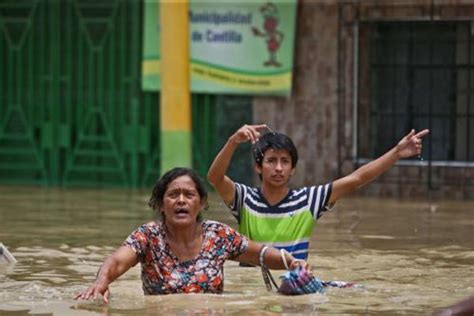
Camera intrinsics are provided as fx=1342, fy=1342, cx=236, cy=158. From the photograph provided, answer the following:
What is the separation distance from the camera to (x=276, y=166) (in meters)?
8.60

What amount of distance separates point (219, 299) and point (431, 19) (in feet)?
31.9

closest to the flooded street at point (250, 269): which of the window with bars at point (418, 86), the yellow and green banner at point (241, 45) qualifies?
the window with bars at point (418, 86)

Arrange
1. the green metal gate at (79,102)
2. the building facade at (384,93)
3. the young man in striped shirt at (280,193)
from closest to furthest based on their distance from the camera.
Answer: the young man in striped shirt at (280,193) → the building facade at (384,93) → the green metal gate at (79,102)

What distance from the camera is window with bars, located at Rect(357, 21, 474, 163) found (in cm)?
1730

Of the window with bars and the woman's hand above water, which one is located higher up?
the window with bars

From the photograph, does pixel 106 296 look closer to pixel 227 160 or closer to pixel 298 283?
pixel 298 283

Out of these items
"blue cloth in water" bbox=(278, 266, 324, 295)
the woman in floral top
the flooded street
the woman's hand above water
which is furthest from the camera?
the flooded street

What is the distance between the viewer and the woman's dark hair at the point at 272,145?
8570 mm

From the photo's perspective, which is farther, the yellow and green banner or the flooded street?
the yellow and green banner

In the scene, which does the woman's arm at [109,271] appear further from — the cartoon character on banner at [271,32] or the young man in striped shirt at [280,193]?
the cartoon character on banner at [271,32]

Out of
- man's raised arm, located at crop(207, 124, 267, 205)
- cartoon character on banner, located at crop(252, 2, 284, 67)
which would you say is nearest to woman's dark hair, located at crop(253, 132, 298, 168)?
man's raised arm, located at crop(207, 124, 267, 205)

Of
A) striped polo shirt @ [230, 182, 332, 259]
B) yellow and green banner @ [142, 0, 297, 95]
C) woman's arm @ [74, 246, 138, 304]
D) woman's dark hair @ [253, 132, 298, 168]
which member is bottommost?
woman's arm @ [74, 246, 138, 304]

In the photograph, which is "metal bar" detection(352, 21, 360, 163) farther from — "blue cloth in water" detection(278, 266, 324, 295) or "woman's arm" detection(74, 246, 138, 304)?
"woman's arm" detection(74, 246, 138, 304)

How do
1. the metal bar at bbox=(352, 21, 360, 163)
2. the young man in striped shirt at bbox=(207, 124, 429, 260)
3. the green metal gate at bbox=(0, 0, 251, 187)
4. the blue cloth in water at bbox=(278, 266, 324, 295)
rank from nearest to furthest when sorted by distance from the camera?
1. the blue cloth in water at bbox=(278, 266, 324, 295)
2. the young man in striped shirt at bbox=(207, 124, 429, 260)
3. the metal bar at bbox=(352, 21, 360, 163)
4. the green metal gate at bbox=(0, 0, 251, 187)
